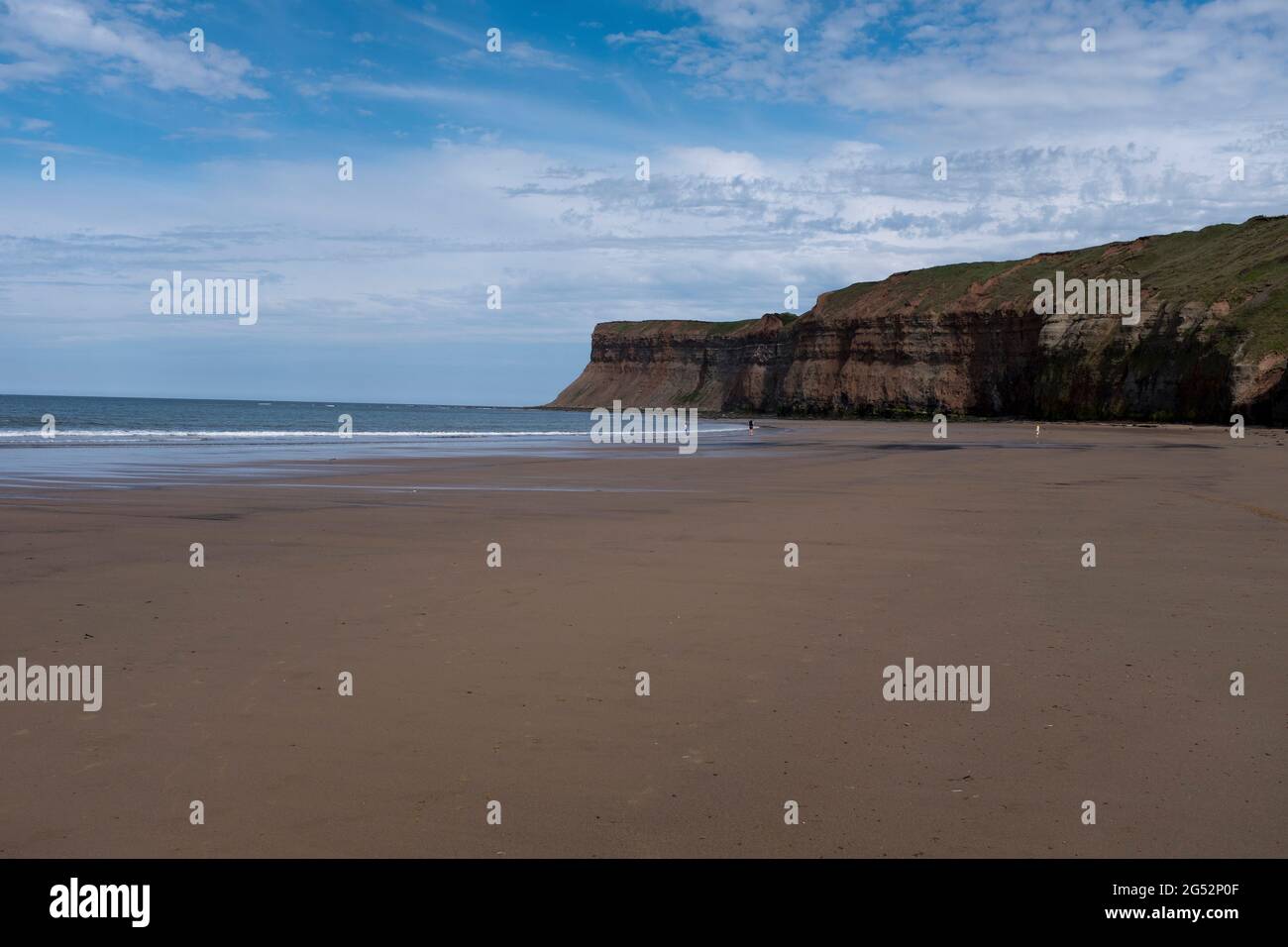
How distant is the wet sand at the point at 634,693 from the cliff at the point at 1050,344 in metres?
57.6

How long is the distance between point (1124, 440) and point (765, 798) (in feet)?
150

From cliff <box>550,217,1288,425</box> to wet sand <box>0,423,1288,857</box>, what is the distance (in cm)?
5756

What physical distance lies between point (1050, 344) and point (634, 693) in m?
84.5

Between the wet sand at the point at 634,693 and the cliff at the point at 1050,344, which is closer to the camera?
the wet sand at the point at 634,693

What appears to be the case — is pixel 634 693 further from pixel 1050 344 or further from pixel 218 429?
pixel 1050 344

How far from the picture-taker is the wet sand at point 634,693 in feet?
13.6

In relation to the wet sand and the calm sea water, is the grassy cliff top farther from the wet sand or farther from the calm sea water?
the wet sand

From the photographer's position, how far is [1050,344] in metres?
82.0

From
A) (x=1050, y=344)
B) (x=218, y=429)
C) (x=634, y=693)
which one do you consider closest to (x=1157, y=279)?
(x=1050, y=344)

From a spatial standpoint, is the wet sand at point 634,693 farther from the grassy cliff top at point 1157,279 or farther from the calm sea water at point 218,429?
the grassy cliff top at point 1157,279

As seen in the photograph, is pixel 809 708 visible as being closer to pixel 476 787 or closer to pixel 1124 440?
pixel 476 787

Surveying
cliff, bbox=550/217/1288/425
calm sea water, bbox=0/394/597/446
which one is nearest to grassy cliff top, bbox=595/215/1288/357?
cliff, bbox=550/217/1288/425

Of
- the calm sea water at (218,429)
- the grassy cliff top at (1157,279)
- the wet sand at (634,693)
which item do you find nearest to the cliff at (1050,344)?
the grassy cliff top at (1157,279)
